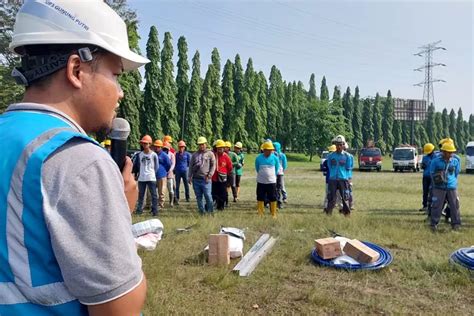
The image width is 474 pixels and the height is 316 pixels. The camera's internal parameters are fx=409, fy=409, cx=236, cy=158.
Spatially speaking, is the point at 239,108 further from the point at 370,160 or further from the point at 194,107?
the point at 370,160

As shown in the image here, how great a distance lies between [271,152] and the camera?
10.6m

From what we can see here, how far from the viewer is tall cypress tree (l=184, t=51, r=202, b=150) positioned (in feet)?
143

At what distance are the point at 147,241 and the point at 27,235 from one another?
585cm

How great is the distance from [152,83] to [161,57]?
313cm

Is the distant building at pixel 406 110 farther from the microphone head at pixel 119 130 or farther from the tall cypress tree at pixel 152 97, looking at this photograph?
the microphone head at pixel 119 130

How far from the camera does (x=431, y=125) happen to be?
7812cm

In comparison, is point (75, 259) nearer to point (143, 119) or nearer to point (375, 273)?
point (375, 273)

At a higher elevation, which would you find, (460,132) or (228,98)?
(228,98)

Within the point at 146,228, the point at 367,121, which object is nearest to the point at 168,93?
the point at 146,228

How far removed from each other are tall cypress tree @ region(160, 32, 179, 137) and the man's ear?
39704 millimetres

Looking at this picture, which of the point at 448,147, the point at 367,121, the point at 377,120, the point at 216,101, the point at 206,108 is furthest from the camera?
the point at 377,120

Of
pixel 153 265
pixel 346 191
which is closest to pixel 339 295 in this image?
pixel 153 265

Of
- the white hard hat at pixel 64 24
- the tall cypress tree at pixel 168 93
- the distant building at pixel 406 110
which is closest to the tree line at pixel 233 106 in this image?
the tall cypress tree at pixel 168 93

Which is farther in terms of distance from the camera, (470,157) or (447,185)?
(470,157)
